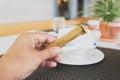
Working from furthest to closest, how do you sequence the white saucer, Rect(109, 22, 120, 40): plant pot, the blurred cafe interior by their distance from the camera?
1. Rect(109, 22, 120, 40): plant pot
2. the blurred cafe interior
3. the white saucer

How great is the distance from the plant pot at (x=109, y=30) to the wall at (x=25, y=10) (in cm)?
108

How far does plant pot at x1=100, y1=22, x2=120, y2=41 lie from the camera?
1.12 m

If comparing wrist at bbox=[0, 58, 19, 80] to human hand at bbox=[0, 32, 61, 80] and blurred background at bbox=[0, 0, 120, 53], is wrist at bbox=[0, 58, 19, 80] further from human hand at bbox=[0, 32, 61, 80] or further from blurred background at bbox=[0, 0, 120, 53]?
blurred background at bbox=[0, 0, 120, 53]

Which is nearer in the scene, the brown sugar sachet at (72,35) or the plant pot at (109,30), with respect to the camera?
the brown sugar sachet at (72,35)

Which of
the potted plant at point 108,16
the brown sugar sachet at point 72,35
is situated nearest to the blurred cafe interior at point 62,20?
the potted plant at point 108,16

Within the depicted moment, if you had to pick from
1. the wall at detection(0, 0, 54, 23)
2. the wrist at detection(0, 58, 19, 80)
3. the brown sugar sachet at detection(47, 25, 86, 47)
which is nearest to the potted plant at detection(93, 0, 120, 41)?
the brown sugar sachet at detection(47, 25, 86, 47)

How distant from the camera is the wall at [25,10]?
188 cm

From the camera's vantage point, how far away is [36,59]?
540mm

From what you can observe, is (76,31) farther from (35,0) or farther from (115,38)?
(35,0)

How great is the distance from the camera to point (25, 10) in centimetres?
210

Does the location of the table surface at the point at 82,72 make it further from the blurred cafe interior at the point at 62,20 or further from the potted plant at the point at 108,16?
the potted plant at the point at 108,16

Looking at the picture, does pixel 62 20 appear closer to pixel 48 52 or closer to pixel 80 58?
pixel 80 58

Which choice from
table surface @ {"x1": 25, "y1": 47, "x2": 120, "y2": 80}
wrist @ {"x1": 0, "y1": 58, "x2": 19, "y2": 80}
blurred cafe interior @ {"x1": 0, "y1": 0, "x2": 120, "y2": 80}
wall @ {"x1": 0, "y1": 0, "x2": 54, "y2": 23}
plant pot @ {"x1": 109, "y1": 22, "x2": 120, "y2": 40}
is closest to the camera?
wrist @ {"x1": 0, "y1": 58, "x2": 19, "y2": 80}

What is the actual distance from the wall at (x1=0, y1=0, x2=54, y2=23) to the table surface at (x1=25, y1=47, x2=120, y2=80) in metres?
1.33
